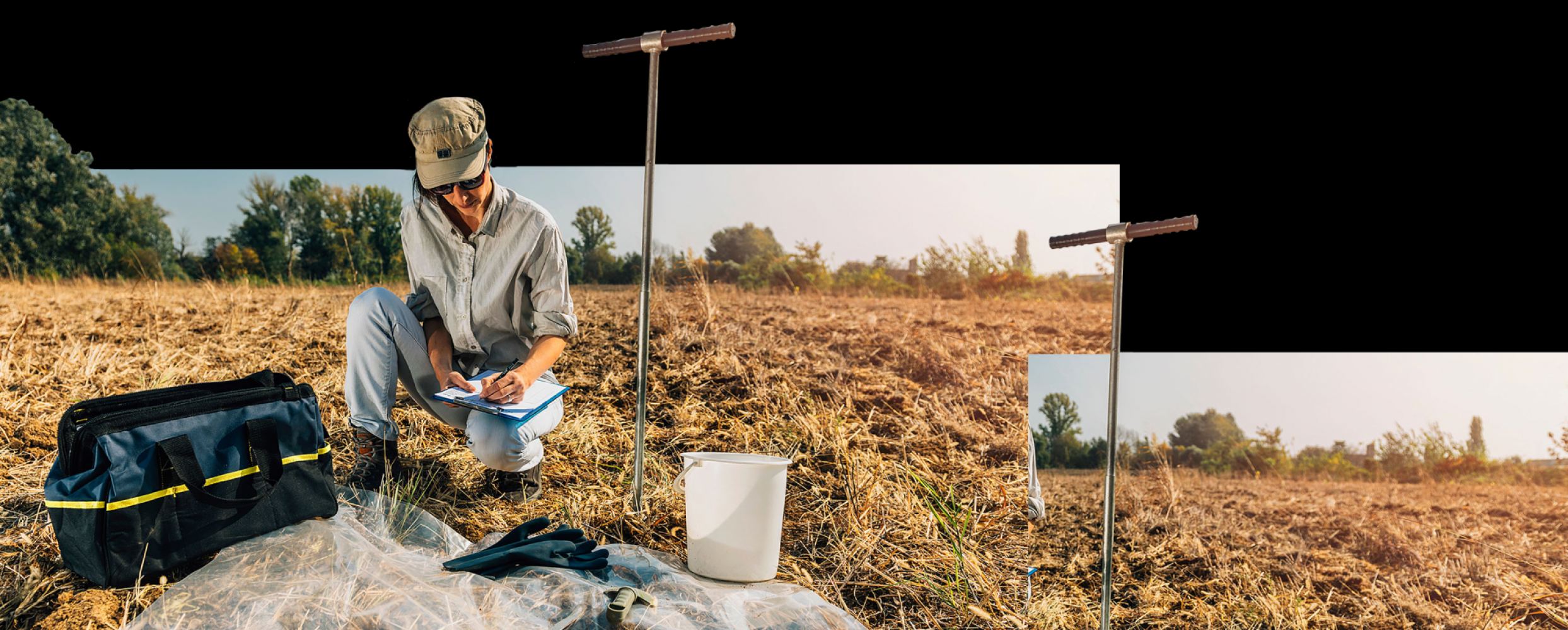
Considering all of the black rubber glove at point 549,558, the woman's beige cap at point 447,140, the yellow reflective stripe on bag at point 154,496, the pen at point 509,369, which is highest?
the woman's beige cap at point 447,140

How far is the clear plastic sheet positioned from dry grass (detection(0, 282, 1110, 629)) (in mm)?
198

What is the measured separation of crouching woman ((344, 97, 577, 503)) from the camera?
2561 millimetres

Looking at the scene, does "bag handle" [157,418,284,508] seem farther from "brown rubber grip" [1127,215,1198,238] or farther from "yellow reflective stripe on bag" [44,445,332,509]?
"brown rubber grip" [1127,215,1198,238]

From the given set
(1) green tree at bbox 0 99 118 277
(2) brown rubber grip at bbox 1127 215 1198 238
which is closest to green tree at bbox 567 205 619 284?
(2) brown rubber grip at bbox 1127 215 1198 238

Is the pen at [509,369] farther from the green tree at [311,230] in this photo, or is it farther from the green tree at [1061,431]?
the green tree at [311,230]

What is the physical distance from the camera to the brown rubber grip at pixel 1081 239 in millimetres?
2785

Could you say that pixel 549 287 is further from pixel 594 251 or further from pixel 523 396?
pixel 594 251

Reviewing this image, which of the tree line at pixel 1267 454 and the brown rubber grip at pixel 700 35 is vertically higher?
the brown rubber grip at pixel 700 35

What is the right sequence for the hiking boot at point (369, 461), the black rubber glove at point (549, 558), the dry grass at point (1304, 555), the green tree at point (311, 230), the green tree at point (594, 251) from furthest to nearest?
the green tree at point (311, 230), the green tree at point (594, 251), the dry grass at point (1304, 555), the hiking boot at point (369, 461), the black rubber glove at point (549, 558)

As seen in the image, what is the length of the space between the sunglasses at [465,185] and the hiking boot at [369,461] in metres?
0.85

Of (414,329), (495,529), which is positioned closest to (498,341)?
(414,329)

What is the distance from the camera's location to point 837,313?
5.35 m

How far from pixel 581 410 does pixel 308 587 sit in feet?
6.22

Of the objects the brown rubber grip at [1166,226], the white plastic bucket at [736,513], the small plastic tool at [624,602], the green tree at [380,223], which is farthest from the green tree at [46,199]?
the brown rubber grip at [1166,226]
